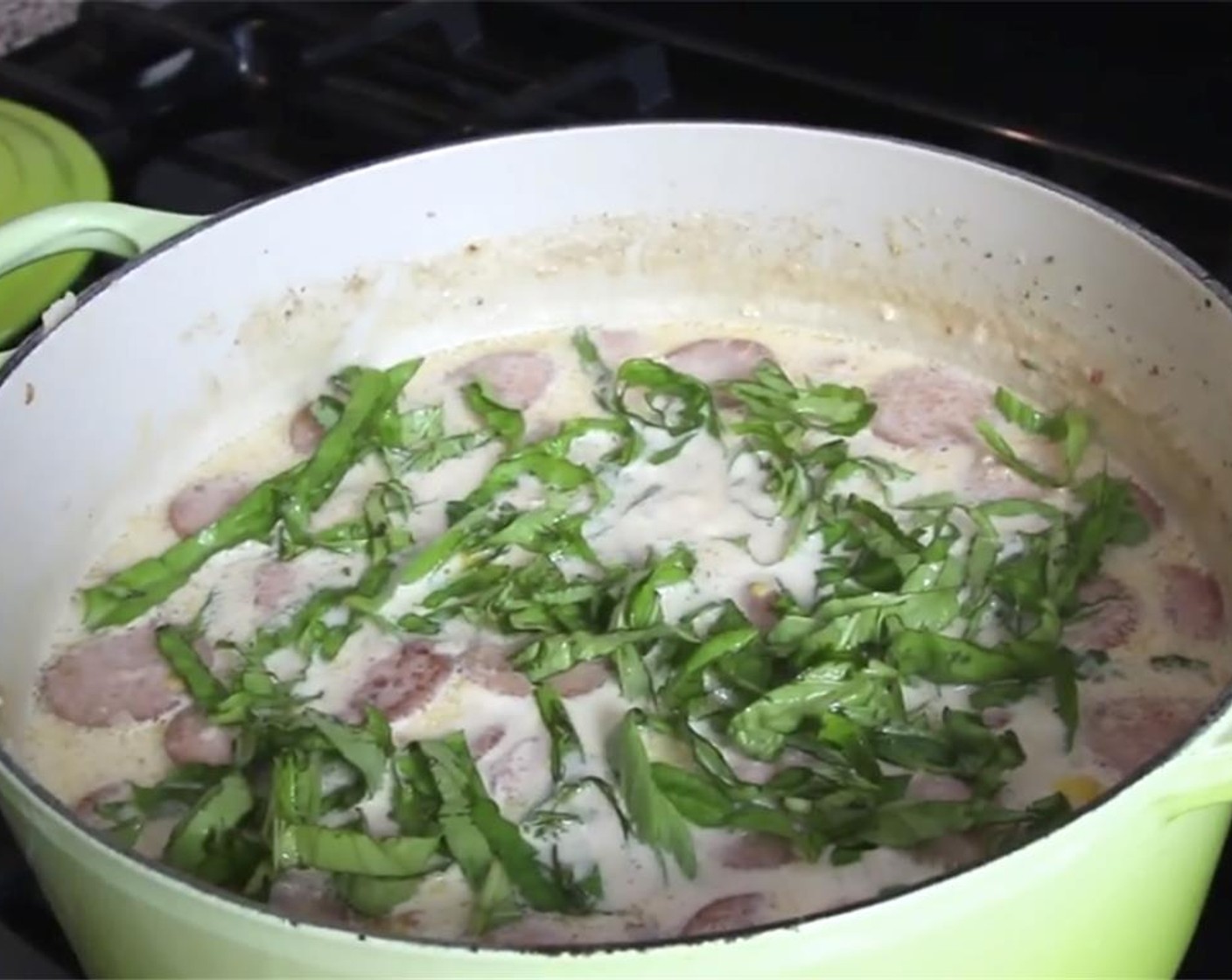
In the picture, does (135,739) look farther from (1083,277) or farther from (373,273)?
(1083,277)

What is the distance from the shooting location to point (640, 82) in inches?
44.3

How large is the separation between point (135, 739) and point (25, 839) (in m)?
0.25

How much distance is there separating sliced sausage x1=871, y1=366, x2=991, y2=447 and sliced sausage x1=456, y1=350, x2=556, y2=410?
0.20 meters

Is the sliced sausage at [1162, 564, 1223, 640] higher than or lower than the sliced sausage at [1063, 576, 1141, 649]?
higher

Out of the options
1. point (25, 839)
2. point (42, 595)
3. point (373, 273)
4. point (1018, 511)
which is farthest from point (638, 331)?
point (25, 839)

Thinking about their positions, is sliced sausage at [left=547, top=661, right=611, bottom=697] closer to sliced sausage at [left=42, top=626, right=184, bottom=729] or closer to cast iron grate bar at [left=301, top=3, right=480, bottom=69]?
sliced sausage at [left=42, top=626, right=184, bottom=729]

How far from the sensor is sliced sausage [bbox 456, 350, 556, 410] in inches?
40.5

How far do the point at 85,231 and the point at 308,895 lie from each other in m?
0.34

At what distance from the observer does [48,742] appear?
834 millimetres

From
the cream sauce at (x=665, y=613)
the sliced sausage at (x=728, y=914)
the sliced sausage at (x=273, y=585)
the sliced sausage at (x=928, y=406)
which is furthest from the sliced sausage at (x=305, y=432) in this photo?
the sliced sausage at (x=728, y=914)

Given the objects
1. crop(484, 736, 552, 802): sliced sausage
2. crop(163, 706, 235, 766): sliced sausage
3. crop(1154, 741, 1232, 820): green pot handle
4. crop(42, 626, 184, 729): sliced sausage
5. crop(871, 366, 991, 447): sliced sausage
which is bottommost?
crop(42, 626, 184, 729): sliced sausage

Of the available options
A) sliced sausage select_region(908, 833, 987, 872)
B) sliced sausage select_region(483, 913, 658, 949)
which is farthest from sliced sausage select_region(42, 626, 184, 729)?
sliced sausage select_region(908, 833, 987, 872)

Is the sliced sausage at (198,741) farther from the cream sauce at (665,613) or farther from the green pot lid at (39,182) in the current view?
the green pot lid at (39,182)

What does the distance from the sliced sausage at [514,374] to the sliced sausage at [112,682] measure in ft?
0.84
